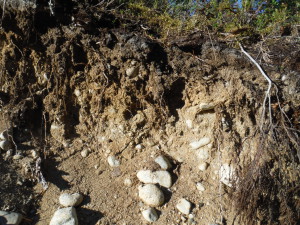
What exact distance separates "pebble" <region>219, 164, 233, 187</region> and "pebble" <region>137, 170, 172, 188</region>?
41 cm

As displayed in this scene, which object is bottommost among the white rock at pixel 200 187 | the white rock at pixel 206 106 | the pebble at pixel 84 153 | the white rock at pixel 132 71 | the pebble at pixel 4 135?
the white rock at pixel 200 187

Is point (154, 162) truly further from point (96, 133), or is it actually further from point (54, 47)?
point (54, 47)

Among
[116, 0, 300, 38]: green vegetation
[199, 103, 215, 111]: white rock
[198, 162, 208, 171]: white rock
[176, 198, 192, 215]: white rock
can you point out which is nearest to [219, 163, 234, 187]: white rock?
[198, 162, 208, 171]: white rock

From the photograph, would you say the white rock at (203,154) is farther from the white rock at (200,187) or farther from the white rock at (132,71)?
the white rock at (132,71)

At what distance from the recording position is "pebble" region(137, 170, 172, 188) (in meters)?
2.07

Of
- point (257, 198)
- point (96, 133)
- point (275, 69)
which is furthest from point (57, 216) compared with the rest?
point (275, 69)

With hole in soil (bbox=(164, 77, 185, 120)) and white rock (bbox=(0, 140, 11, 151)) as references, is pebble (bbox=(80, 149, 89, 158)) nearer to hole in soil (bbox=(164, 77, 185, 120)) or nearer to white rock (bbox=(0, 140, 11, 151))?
white rock (bbox=(0, 140, 11, 151))

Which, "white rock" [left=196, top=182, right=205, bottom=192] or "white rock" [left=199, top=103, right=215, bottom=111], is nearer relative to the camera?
"white rock" [left=196, top=182, right=205, bottom=192]

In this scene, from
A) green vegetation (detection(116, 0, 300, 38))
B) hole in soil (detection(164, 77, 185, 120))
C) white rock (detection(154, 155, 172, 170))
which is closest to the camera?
white rock (detection(154, 155, 172, 170))

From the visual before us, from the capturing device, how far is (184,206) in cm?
196

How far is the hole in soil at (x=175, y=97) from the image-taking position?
2.30m

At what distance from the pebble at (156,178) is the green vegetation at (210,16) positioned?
1.24 metres

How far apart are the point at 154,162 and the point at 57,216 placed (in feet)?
2.75

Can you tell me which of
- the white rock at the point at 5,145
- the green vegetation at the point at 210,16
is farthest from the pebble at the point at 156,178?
the green vegetation at the point at 210,16
